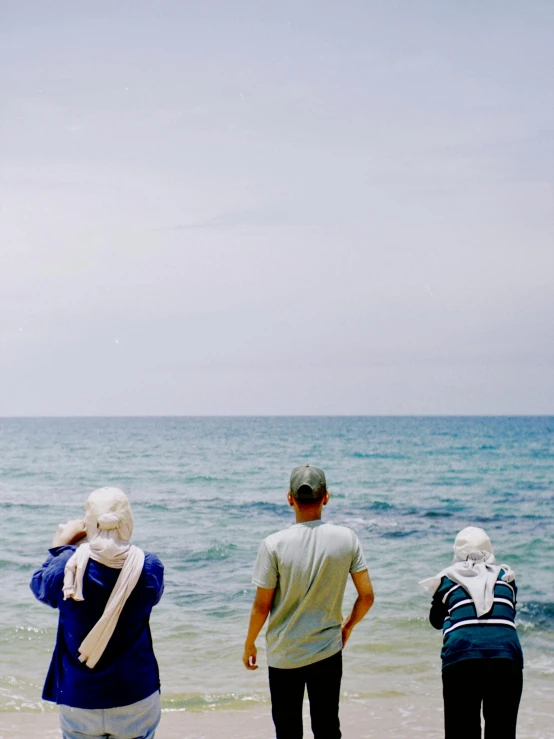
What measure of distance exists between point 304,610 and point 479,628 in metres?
0.76

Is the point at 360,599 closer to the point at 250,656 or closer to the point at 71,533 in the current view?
the point at 250,656

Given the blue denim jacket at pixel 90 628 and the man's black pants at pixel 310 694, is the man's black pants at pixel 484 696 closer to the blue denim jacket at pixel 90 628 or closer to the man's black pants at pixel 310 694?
the man's black pants at pixel 310 694

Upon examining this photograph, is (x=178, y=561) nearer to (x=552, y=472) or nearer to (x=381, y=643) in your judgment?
(x=381, y=643)

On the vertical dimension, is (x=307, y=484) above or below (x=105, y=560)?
above

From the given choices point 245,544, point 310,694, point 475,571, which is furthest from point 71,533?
point 245,544

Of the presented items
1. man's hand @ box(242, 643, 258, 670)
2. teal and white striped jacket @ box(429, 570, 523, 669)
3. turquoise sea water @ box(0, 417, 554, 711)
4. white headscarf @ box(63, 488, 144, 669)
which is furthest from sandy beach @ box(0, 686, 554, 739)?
white headscarf @ box(63, 488, 144, 669)

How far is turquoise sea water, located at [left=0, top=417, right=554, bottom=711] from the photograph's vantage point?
24.3 feet

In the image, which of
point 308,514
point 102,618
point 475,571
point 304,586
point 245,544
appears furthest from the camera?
point 245,544

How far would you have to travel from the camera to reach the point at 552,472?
3356cm

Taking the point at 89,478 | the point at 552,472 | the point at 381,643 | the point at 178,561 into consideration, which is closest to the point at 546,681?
the point at 381,643

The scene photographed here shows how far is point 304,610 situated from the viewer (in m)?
3.68

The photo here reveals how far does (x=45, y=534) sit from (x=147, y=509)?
15.0 feet

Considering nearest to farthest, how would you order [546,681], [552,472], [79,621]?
[79,621]
[546,681]
[552,472]

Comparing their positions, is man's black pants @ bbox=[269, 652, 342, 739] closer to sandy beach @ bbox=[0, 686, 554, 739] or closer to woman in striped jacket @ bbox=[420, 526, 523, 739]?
woman in striped jacket @ bbox=[420, 526, 523, 739]
